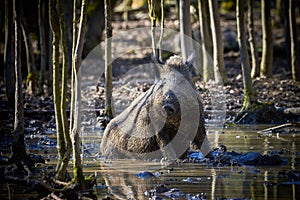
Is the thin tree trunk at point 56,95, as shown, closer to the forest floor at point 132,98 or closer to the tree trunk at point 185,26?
the forest floor at point 132,98

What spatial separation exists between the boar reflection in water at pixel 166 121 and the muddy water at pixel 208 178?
14.9 inches

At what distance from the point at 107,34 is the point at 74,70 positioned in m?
5.69

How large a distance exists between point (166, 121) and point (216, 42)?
8329 mm

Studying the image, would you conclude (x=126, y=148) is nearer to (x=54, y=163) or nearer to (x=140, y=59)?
(x=54, y=163)

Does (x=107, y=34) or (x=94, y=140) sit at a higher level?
(x=107, y=34)

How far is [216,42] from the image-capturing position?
18.1 meters

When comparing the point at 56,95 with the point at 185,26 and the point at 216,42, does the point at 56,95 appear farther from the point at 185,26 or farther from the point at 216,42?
the point at 216,42

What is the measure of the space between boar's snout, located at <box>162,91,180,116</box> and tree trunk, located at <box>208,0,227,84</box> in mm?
8106

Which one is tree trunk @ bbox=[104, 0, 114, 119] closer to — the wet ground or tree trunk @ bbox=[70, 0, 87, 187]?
the wet ground

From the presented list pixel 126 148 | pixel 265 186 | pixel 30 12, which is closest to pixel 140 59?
pixel 30 12

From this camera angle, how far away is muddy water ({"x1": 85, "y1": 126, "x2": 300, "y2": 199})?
753 cm

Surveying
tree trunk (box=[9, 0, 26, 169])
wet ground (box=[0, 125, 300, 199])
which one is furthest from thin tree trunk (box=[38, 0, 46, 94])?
tree trunk (box=[9, 0, 26, 169])

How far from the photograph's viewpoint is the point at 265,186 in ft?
25.7

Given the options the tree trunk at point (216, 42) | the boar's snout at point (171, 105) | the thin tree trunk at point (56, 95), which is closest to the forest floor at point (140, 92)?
the tree trunk at point (216, 42)
